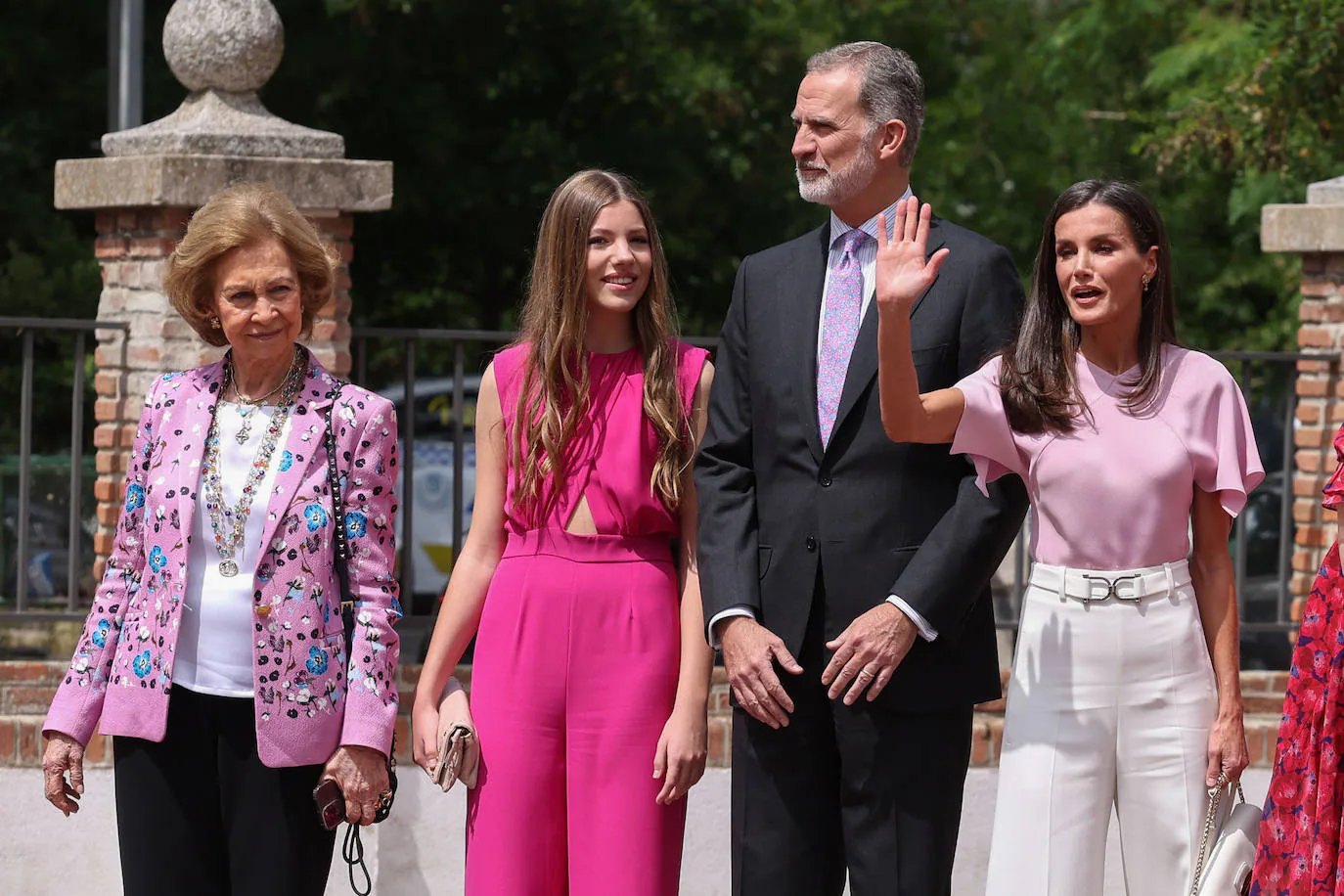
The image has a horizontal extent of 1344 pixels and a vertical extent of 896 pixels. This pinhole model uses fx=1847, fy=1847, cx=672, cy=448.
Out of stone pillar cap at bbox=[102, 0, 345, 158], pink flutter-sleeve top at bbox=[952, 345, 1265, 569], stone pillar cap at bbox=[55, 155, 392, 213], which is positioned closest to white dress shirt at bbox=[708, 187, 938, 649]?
pink flutter-sleeve top at bbox=[952, 345, 1265, 569]

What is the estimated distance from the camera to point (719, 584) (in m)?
3.60

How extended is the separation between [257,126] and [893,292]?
10.7 ft

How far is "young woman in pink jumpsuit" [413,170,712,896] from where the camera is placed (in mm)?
3652

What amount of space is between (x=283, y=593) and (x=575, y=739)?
653 millimetres

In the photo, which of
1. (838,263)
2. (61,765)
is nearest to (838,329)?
(838,263)

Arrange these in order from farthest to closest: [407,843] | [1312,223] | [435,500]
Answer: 1. [435,500]
2. [1312,223]
3. [407,843]

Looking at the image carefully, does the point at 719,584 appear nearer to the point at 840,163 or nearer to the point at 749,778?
the point at 749,778

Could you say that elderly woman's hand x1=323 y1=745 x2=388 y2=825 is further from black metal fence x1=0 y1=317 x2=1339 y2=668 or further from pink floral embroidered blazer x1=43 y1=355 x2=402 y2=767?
black metal fence x1=0 y1=317 x2=1339 y2=668

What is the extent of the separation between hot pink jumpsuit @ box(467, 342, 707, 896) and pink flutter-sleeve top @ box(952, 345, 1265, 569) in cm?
70

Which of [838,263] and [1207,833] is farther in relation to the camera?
[838,263]

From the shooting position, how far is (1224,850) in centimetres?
345

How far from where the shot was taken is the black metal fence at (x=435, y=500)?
6.33 metres

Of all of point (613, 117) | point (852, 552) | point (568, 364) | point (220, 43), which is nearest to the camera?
point (852, 552)

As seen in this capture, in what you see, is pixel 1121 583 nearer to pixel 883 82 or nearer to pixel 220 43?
pixel 883 82
